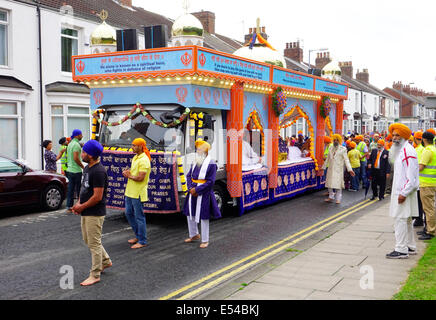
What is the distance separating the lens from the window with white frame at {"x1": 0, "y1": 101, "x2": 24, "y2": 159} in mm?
15766

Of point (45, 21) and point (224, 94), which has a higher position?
point (45, 21)

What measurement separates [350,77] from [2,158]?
4468 cm

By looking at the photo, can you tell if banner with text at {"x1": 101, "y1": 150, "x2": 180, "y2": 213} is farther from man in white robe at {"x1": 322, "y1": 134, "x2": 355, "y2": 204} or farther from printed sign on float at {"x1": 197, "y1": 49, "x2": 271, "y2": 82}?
man in white robe at {"x1": 322, "y1": 134, "x2": 355, "y2": 204}

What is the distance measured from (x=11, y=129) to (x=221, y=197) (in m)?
Answer: 9.70

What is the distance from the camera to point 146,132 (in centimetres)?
919

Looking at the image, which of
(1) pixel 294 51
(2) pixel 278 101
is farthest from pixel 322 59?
(2) pixel 278 101

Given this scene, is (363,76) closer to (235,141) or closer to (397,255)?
(235,141)

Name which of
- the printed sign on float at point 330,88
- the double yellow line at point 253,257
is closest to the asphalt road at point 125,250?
the double yellow line at point 253,257

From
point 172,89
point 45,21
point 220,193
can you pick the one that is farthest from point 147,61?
point 45,21

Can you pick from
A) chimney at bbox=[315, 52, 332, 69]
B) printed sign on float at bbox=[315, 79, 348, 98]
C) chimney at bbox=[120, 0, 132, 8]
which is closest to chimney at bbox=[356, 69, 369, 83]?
chimney at bbox=[315, 52, 332, 69]

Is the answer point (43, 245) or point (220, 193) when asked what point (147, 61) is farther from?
point (43, 245)

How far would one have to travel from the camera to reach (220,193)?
10211 millimetres

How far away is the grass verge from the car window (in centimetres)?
892
